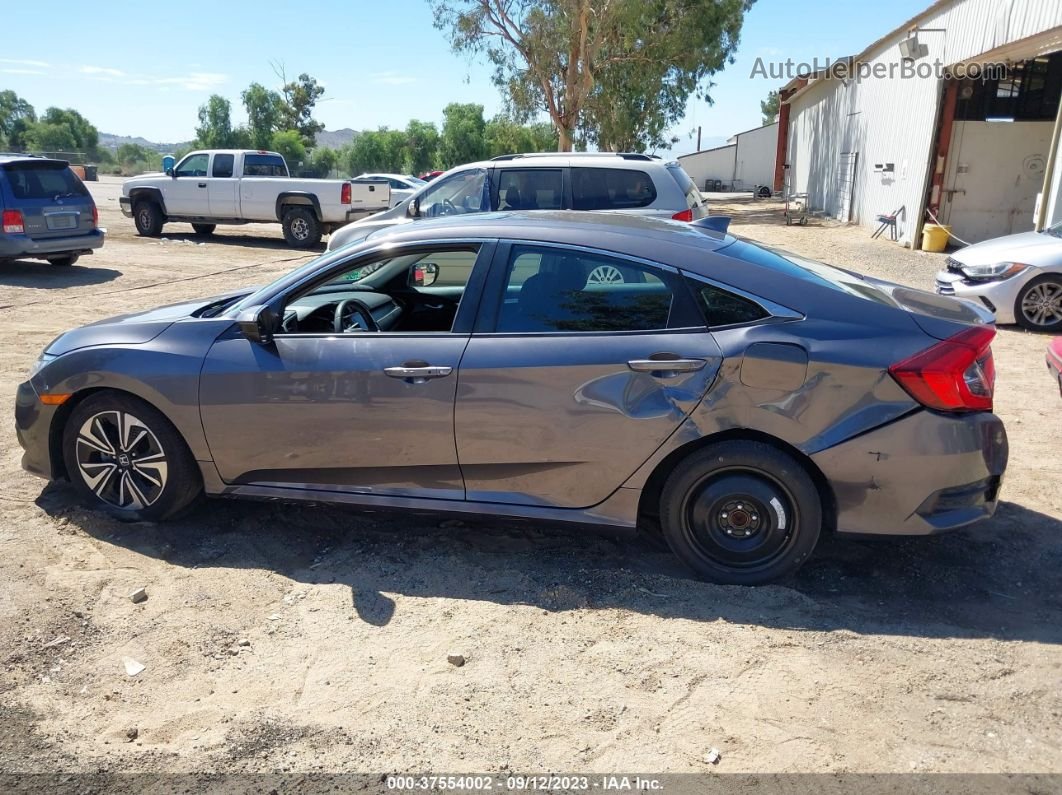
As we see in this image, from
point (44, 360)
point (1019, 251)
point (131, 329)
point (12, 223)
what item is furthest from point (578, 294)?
point (12, 223)

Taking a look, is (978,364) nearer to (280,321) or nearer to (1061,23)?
(280,321)

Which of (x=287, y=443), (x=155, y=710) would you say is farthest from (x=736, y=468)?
(x=155, y=710)

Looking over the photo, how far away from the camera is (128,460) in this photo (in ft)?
14.3

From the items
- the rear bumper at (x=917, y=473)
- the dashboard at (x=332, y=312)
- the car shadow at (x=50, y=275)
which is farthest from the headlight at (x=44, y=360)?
the car shadow at (x=50, y=275)

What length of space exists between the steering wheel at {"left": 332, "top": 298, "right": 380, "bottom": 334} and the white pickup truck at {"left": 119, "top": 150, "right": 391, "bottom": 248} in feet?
44.4

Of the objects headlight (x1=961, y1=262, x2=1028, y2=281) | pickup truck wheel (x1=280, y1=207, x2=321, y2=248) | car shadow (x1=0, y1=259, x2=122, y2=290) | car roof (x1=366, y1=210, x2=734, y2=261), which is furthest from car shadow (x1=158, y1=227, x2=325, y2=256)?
car roof (x1=366, y1=210, x2=734, y2=261)

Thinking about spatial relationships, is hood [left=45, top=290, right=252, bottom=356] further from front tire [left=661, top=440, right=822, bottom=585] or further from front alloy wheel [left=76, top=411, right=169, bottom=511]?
front tire [left=661, top=440, right=822, bottom=585]

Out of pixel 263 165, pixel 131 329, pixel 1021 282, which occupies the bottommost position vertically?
pixel 1021 282

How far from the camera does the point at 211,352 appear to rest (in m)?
4.14

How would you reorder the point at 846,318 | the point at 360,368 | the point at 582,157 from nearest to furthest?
the point at 846,318, the point at 360,368, the point at 582,157

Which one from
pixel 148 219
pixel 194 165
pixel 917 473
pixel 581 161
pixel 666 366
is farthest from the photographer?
pixel 148 219

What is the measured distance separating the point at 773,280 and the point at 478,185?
21.5 ft

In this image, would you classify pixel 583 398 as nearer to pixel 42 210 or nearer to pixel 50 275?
pixel 42 210

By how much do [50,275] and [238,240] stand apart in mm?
6550
